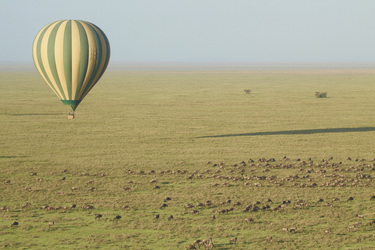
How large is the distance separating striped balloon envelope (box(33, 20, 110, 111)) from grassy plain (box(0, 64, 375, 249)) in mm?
2740

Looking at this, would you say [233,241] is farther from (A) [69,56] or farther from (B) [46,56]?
(B) [46,56]

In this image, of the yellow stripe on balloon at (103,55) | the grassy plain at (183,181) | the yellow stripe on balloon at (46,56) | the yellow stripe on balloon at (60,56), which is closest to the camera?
the grassy plain at (183,181)

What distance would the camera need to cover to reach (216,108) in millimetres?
46375

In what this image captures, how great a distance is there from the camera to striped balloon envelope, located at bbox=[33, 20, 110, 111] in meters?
27.5

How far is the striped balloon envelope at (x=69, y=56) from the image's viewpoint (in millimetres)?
27531

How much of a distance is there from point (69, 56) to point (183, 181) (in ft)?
38.8

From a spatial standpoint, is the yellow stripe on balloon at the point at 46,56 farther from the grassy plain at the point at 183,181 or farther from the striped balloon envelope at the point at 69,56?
the grassy plain at the point at 183,181

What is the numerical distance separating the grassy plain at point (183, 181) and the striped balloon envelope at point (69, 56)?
2740 mm

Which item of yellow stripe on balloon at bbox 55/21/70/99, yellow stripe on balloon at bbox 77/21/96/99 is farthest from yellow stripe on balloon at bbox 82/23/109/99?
yellow stripe on balloon at bbox 55/21/70/99

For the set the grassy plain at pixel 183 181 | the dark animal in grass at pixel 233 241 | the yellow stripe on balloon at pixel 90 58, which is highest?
the yellow stripe on balloon at pixel 90 58

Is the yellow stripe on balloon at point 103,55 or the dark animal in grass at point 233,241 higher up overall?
the yellow stripe on balloon at point 103,55

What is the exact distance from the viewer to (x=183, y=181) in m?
18.6

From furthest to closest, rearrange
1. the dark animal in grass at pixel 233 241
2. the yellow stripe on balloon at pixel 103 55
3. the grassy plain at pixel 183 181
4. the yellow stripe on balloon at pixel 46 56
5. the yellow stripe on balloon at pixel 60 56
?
the yellow stripe on balloon at pixel 103 55, the yellow stripe on balloon at pixel 46 56, the yellow stripe on balloon at pixel 60 56, the grassy plain at pixel 183 181, the dark animal in grass at pixel 233 241

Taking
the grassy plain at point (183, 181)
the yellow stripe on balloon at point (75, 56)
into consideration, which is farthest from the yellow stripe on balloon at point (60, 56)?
the grassy plain at point (183, 181)
